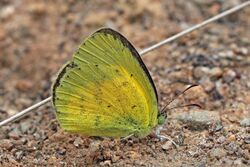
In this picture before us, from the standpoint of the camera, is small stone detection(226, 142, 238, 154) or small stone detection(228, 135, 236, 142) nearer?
small stone detection(226, 142, 238, 154)

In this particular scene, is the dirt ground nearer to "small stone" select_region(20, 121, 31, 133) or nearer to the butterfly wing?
"small stone" select_region(20, 121, 31, 133)

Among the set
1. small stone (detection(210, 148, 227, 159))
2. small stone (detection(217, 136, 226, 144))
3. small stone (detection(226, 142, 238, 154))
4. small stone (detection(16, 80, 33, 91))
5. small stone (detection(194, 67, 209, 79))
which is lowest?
small stone (detection(210, 148, 227, 159))

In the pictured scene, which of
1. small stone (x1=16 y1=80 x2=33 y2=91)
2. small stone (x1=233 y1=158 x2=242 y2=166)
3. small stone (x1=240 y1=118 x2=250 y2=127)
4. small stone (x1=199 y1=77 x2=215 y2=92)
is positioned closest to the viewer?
small stone (x1=233 y1=158 x2=242 y2=166)

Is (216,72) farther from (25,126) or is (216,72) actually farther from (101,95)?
(25,126)

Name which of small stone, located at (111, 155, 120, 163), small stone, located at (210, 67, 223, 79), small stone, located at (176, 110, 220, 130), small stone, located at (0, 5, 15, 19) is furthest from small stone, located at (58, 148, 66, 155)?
small stone, located at (0, 5, 15, 19)

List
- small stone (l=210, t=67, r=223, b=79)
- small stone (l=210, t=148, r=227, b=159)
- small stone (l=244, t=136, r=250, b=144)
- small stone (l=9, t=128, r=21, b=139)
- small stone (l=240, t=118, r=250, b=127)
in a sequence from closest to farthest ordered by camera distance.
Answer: small stone (l=210, t=148, r=227, b=159) → small stone (l=244, t=136, r=250, b=144) → small stone (l=240, t=118, r=250, b=127) → small stone (l=9, t=128, r=21, b=139) → small stone (l=210, t=67, r=223, b=79)

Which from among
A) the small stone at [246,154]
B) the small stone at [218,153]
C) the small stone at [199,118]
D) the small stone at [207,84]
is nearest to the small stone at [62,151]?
the small stone at [199,118]

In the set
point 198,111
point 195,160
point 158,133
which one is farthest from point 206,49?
point 195,160

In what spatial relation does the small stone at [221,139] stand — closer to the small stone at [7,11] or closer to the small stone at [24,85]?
the small stone at [24,85]
